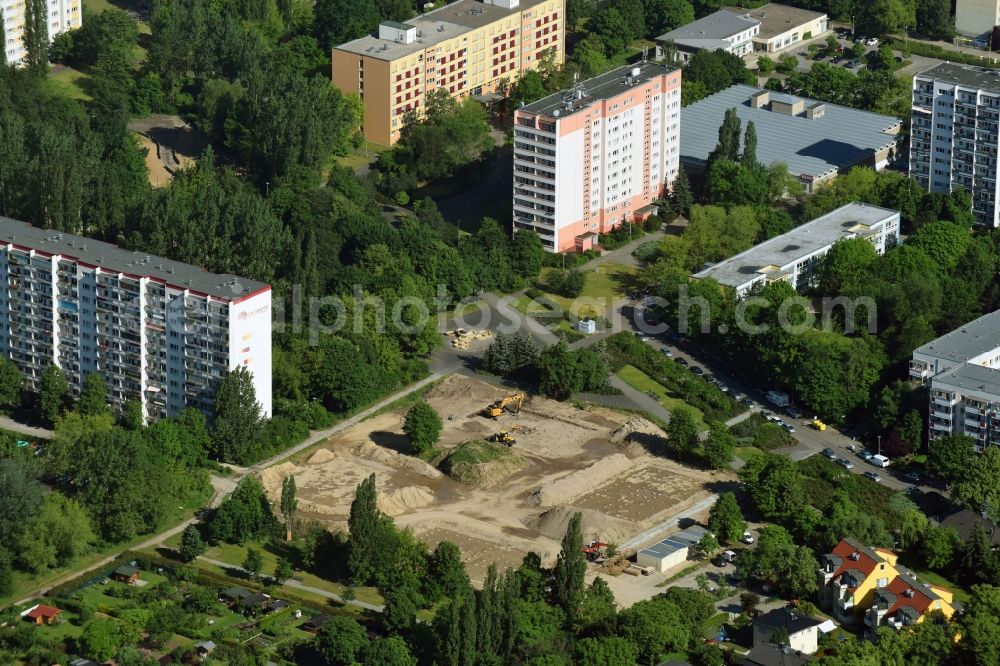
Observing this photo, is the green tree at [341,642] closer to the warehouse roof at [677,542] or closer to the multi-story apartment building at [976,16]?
the warehouse roof at [677,542]

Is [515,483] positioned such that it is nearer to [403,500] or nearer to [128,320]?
[403,500]

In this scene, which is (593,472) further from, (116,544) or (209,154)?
(209,154)

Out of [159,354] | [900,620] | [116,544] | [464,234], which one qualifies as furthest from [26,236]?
[900,620]

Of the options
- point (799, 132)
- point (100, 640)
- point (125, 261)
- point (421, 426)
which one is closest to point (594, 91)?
point (799, 132)

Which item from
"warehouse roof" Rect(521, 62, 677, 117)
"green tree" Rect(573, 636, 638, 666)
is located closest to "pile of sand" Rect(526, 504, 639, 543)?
"green tree" Rect(573, 636, 638, 666)

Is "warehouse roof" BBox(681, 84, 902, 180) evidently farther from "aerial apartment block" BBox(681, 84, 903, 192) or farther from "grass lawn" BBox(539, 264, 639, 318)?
"grass lawn" BBox(539, 264, 639, 318)

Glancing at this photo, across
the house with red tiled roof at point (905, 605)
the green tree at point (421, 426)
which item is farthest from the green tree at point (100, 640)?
the house with red tiled roof at point (905, 605)

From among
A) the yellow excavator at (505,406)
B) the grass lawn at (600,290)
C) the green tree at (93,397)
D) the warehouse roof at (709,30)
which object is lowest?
the yellow excavator at (505,406)
